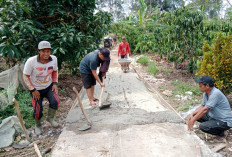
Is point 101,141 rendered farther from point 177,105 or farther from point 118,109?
point 177,105

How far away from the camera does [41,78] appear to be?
10.8ft

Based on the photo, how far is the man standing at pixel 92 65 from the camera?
12.7 feet

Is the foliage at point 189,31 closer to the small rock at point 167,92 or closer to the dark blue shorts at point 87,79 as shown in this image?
the small rock at point 167,92

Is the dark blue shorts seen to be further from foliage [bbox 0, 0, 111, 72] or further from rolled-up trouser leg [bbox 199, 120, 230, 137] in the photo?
rolled-up trouser leg [bbox 199, 120, 230, 137]

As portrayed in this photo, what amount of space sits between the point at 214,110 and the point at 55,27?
13.2ft

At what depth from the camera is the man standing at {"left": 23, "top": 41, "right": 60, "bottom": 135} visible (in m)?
3.10

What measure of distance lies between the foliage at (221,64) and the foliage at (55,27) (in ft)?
10.00

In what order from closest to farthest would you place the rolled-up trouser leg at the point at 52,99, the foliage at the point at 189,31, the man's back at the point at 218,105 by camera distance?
the man's back at the point at 218,105 < the rolled-up trouser leg at the point at 52,99 < the foliage at the point at 189,31

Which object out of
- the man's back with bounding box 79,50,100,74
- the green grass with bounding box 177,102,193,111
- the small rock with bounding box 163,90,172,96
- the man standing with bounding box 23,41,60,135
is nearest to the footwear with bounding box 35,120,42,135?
the man standing with bounding box 23,41,60,135

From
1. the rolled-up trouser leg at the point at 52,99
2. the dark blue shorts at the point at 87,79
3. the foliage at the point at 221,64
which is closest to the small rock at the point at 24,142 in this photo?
the rolled-up trouser leg at the point at 52,99

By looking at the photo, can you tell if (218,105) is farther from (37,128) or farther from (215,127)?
(37,128)

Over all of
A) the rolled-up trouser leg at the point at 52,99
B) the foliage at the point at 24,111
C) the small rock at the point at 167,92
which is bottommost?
the small rock at the point at 167,92

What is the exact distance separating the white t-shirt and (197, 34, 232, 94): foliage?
11.3 feet

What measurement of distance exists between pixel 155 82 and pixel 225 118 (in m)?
3.81
